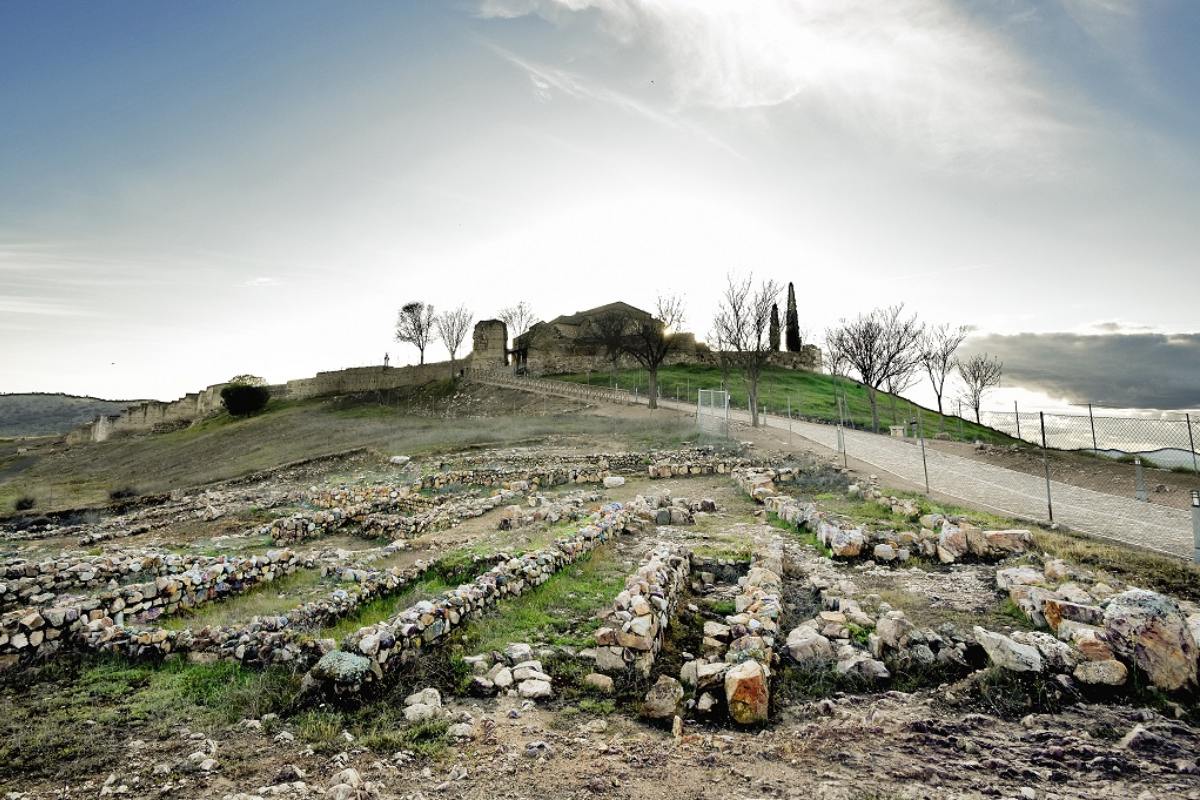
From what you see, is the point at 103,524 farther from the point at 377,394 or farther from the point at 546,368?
the point at 546,368

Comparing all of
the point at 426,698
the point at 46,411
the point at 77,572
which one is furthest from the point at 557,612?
the point at 46,411

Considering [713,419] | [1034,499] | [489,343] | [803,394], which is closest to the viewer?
[1034,499]

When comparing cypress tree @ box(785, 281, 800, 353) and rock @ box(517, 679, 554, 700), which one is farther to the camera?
cypress tree @ box(785, 281, 800, 353)

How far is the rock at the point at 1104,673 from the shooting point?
194 inches

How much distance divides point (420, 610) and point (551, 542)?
12.6ft

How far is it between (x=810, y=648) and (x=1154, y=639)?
9.77 feet

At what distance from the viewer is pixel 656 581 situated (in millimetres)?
7574

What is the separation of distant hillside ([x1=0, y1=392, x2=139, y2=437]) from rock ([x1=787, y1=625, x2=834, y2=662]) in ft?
471

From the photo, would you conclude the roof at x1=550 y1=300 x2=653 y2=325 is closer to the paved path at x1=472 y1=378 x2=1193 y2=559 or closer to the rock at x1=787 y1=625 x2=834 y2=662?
the paved path at x1=472 y1=378 x2=1193 y2=559

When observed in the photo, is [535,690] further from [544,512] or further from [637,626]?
[544,512]

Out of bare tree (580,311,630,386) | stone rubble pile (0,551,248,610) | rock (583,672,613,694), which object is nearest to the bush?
bare tree (580,311,630,386)

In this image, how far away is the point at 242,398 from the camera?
64375mm

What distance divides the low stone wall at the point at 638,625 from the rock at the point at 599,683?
207 millimetres

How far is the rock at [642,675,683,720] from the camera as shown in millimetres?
4961
